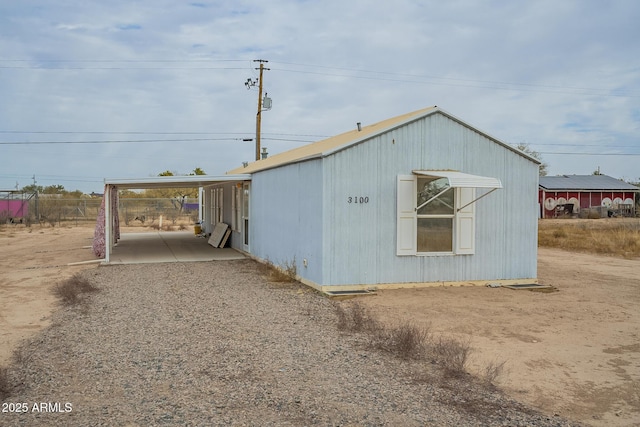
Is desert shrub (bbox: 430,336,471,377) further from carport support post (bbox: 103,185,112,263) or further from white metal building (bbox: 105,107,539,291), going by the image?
carport support post (bbox: 103,185,112,263)

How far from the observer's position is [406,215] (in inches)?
414

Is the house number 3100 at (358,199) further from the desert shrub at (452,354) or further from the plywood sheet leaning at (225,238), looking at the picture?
the plywood sheet leaning at (225,238)

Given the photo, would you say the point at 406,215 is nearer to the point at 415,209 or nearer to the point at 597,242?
the point at 415,209

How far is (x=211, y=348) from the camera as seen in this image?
6352 mm

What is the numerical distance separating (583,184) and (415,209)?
38.0 metres

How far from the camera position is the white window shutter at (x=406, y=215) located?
1048 centimetres

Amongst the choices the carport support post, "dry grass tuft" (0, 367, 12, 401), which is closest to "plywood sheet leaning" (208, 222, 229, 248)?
the carport support post

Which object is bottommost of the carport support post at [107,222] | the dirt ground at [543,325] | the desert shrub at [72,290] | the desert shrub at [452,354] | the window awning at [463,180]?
the dirt ground at [543,325]

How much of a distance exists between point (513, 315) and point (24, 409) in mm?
6503

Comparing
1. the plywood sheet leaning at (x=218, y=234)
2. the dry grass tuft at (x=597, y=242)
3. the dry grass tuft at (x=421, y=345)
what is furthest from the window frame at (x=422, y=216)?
the plywood sheet leaning at (x=218, y=234)

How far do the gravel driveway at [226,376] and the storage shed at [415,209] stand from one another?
6.18 ft

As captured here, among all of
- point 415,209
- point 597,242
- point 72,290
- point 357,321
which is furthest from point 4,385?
point 597,242

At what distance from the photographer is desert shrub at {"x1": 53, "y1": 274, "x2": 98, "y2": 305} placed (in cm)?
941

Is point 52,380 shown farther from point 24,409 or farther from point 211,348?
point 211,348
